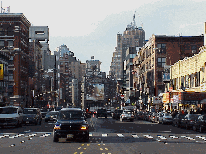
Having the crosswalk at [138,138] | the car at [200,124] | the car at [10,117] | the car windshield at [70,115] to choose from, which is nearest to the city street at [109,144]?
the crosswalk at [138,138]

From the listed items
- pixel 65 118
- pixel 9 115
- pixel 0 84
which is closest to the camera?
pixel 65 118

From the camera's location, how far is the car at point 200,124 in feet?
114

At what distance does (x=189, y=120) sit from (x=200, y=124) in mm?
4784

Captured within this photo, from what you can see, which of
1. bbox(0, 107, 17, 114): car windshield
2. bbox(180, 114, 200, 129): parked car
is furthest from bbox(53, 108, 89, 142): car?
bbox(0, 107, 17, 114): car windshield

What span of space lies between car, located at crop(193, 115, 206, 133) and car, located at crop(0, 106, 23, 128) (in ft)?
56.5

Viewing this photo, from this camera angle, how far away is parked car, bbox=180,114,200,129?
129 feet

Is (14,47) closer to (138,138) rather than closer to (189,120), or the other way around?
(189,120)

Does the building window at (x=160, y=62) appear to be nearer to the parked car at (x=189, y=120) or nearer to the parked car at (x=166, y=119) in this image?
the parked car at (x=166, y=119)

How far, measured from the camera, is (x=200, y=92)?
5988 centimetres

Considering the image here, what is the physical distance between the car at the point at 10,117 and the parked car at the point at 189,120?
16458 mm

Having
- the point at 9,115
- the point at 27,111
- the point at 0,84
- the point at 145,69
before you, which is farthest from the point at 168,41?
the point at 9,115

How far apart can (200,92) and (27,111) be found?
24.2m

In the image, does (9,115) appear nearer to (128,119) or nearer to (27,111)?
(27,111)

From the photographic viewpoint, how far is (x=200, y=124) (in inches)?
1394
